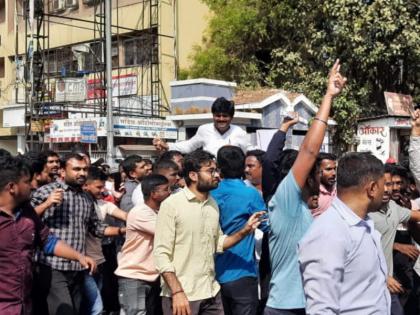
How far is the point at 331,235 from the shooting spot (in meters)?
2.93

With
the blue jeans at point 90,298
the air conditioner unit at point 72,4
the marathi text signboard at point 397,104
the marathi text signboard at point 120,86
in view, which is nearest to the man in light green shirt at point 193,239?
the blue jeans at point 90,298

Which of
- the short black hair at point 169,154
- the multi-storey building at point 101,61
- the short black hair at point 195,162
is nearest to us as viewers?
the short black hair at point 195,162

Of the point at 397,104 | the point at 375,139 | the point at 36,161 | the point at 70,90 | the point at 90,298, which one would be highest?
the point at 70,90

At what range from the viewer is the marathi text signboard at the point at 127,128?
17.5 meters

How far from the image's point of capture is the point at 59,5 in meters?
27.7

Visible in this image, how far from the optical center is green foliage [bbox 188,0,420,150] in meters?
16.3

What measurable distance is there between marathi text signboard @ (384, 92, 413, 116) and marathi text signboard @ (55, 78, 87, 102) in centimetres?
1243

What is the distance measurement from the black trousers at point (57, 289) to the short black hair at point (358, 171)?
329 cm

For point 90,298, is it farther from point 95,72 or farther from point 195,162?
point 95,72

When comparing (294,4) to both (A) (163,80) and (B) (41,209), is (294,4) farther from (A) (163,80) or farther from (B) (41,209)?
(B) (41,209)

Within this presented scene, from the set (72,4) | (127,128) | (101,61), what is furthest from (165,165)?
(72,4)

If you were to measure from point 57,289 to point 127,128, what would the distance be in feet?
42.3

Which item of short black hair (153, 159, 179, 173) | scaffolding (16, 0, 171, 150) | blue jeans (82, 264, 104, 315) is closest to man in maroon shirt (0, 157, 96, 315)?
blue jeans (82, 264, 104, 315)

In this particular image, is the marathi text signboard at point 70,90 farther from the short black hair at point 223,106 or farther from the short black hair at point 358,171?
the short black hair at point 358,171
